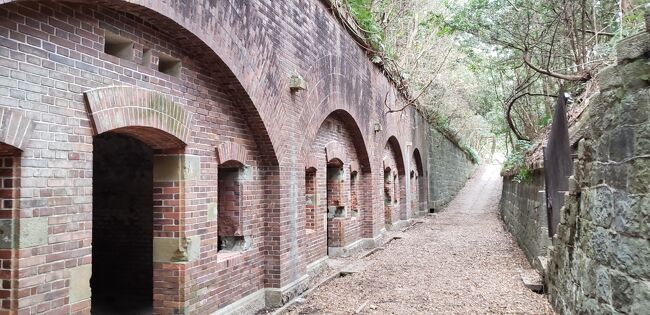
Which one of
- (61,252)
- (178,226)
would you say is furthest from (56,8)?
(178,226)

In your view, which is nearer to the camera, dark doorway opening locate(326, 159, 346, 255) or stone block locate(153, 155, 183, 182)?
stone block locate(153, 155, 183, 182)

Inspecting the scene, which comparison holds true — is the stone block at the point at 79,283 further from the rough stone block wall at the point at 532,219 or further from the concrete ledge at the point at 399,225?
the concrete ledge at the point at 399,225

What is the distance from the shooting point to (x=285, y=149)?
774cm

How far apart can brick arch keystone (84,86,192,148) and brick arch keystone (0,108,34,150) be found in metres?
0.67

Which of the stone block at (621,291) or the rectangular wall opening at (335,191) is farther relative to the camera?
the rectangular wall opening at (335,191)

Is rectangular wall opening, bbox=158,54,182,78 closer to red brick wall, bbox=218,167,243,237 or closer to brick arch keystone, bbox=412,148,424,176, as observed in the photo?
red brick wall, bbox=218,167,243,237

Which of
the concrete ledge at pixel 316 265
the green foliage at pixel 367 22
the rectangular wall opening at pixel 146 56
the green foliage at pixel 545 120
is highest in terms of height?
the green foliage at pixel 367 22

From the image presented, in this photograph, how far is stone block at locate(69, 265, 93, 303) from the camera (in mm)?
4051

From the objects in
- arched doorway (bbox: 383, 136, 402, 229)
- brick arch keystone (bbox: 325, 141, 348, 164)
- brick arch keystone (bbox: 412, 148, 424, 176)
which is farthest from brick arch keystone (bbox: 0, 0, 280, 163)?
brick arch keystone (bbox: 412, 148, 424, 176)

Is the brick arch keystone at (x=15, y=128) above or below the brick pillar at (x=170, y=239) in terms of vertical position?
above

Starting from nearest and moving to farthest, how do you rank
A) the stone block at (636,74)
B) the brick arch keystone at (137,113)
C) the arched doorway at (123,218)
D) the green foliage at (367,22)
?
the stone block at (636,74)
the brick arch keystone at (137,113)
the arched doorway at (123,218)
the green foliage at (367,22)

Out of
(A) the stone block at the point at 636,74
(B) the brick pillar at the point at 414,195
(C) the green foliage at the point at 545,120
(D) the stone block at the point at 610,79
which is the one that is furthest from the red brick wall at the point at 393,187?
(A) the stone block at the point at 636,74

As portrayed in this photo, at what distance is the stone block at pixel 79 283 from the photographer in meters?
4.05

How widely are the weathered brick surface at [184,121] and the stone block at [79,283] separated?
4cm
